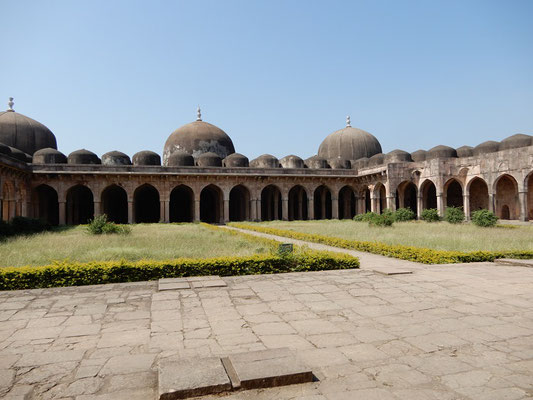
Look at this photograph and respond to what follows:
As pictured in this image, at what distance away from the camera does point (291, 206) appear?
3669cm

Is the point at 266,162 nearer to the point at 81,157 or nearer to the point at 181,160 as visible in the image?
the point at 181,160

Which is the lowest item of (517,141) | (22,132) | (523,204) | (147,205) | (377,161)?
(523,204)

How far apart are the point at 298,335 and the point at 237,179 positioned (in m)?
25.9

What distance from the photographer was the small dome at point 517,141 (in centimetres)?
2594

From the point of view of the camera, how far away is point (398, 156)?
3075 centimetres

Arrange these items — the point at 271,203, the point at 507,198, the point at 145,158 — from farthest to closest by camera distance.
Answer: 1. the point at 271,203
2. the point at 145,158
3. the point at 507,198

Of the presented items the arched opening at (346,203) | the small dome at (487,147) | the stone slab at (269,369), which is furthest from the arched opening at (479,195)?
the stone slab at (269,369)

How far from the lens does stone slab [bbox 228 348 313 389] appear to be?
9.63ft

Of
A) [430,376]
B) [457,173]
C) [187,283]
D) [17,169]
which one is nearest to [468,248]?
[187,283]

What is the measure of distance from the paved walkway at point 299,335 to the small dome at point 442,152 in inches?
995

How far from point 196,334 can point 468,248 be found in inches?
368

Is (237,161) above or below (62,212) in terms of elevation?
above

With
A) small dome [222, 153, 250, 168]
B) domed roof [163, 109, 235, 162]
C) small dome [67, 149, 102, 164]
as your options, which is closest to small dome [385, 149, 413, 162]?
small dome [222, 153, 250, 168]

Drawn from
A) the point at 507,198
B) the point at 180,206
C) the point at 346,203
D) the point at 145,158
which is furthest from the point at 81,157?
the point at 507,198
